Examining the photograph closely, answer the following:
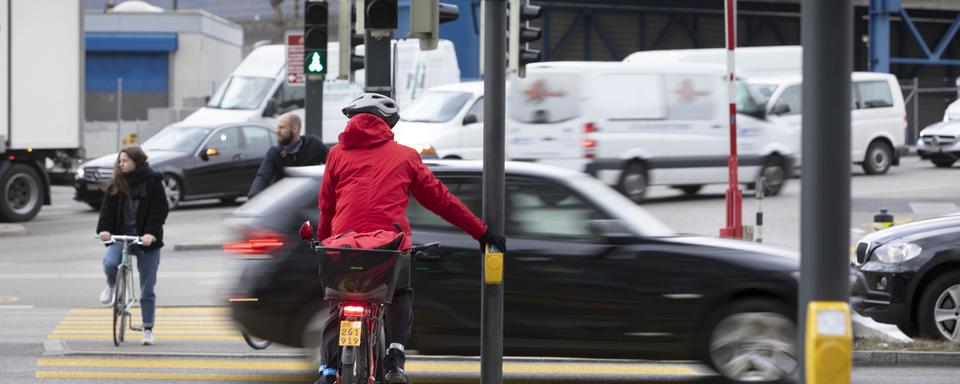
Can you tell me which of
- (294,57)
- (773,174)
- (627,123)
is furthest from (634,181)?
(294,57)

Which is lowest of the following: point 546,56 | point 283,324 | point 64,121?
point 283,324

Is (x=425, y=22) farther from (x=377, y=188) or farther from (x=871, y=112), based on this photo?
(x=871, y=112)

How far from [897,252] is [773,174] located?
13.2 meters

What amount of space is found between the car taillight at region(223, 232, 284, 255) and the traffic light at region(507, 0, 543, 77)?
3.38m

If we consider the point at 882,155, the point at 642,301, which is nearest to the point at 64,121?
the point at 882,155

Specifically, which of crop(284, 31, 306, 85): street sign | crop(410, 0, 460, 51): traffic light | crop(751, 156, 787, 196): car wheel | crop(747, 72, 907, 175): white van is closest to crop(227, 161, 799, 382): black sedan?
crop(410, 0, 460, 51): traffic light

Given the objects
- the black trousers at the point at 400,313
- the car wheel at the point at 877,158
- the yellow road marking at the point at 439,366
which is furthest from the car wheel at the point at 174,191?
the black trousers at the point at 400,313

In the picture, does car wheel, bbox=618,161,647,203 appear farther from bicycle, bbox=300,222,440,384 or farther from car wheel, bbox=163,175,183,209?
bicycle, bbox=300,222,440,384

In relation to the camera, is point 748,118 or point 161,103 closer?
point 748,118

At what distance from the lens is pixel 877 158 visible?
27.9 metres

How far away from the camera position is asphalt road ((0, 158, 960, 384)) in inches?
368

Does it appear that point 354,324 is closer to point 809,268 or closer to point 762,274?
point 809,268

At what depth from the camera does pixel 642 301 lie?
848 cm

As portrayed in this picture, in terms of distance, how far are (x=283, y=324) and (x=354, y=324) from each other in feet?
8.16
